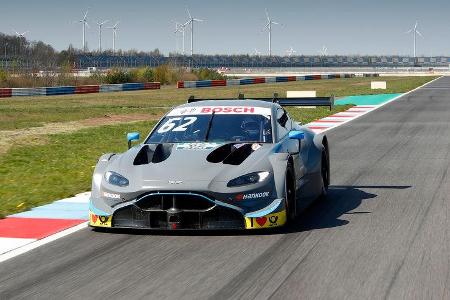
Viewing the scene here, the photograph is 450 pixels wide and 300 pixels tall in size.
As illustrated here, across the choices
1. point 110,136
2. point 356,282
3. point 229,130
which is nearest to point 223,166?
point 229,130

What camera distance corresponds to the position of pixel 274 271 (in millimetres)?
7121

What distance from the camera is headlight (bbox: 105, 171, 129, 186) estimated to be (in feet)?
28.9

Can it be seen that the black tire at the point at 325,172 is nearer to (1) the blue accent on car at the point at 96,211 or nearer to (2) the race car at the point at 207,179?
(2) the race car at the point at 207,179

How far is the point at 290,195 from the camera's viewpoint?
9242 mm

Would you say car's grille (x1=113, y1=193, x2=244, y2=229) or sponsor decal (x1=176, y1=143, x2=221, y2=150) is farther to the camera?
sponsor decal (x1=176, y1=143, x2=221, y2=150)

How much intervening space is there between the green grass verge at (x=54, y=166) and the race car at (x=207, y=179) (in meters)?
2.14

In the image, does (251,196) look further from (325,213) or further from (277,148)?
(325,213)

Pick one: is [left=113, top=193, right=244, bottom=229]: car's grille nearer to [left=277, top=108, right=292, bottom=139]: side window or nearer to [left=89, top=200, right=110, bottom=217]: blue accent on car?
[left=89, top=200, right=110, bottom=217]: blue accent on car

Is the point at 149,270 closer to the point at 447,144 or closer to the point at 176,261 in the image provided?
the point at 176,261

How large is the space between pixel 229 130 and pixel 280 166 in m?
1.17

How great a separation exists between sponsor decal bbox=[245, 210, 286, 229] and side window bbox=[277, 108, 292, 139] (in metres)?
1.50

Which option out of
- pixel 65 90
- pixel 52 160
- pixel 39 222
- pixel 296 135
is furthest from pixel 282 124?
pixel 65 90

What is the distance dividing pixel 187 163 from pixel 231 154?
1.85ft

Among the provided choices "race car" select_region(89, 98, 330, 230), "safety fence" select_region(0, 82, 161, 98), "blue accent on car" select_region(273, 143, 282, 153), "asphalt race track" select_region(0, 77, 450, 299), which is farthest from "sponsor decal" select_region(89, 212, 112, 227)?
"safety fence" select_region(0, 82, 161, 98)
